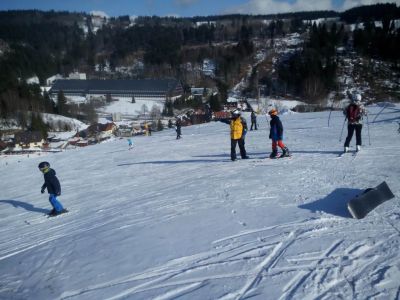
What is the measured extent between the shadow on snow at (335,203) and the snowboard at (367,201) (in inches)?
7.8

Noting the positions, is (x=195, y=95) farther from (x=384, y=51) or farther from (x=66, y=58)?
(x=66, y=58)

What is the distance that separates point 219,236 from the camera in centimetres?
582

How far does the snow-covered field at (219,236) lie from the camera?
14.5ft

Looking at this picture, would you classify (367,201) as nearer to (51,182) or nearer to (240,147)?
(240,147)

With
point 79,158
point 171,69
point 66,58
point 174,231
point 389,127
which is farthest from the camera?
point 66,58

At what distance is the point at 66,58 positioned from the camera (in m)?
139

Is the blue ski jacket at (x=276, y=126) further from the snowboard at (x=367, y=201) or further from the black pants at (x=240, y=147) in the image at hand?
the snowboard at (x=367, y=201)

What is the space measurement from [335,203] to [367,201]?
0.75 m

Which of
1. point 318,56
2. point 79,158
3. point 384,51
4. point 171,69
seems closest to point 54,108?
point 171,69

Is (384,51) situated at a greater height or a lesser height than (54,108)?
greater

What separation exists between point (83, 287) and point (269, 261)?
266 centimetres

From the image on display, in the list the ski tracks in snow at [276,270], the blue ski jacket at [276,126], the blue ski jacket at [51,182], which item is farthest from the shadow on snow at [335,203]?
the blue ski jacket at [51,182]

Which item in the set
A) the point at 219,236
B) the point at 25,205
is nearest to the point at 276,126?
the point at 219,236

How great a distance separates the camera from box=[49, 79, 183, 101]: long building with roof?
90.3 metres
